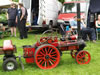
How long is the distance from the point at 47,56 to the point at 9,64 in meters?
0.90

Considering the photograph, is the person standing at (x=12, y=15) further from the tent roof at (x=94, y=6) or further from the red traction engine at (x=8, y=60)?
the red traction engine at (x=8, y=60)

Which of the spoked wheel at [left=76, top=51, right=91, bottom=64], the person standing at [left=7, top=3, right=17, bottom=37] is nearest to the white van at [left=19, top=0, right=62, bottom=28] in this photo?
the person standing at [left=7, top=3, right=17, bottom=37]

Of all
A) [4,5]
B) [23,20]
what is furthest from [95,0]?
[4,5]

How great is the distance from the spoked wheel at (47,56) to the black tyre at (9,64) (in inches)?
20.9

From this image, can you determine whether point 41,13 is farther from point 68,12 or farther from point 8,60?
Result: point 8,60

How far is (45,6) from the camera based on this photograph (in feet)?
40.0

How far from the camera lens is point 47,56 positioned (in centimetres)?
495

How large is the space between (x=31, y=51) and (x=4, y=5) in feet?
35.3

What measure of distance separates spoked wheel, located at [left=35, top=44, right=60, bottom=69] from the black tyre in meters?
0.53

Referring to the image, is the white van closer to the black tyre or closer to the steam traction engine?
the steam traction engine

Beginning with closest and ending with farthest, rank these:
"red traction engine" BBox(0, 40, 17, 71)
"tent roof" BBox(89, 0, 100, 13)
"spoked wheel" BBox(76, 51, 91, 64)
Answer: "red traction engine" BBox(0, 40, 17, 71) < "spoked wheel" BBox(76, 51, 91, 64) < "tent roof" BBox(89, 0, 100, 13)

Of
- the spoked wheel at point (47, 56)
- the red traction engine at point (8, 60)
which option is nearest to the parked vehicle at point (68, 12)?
the spoked wheel at point (47, 56)

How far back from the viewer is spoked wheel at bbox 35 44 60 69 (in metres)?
4.88

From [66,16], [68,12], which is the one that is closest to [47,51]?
[66,16]
